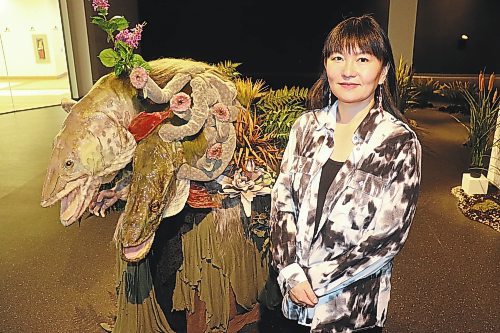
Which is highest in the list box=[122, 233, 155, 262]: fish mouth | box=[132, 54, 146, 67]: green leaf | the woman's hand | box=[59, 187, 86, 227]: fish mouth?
box=[132, 54, 146, 67]: green leaf

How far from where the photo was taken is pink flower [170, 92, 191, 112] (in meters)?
1.54

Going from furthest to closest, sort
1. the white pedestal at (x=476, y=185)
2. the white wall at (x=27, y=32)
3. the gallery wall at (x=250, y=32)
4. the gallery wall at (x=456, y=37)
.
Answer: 1. the gallery wall at (x=250, y=32)
2. the gallery wall at (x=456, y=37)
3. the white wall at (x=27, y=32)
4. the white pedestal at (x=476, y=185)

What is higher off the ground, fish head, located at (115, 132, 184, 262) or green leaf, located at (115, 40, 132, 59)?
green leaf, located at (115, 40, 132, 59)

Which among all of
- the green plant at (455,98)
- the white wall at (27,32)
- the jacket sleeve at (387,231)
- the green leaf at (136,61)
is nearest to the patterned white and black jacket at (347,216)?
the jacket sleeve at (387,231)

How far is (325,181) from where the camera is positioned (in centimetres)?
129

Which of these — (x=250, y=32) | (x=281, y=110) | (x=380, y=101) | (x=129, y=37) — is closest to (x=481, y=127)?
(x=281, y=110)

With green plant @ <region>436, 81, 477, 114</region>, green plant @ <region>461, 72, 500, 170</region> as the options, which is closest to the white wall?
green plant @ <region>436, 81, 477, 114</region>

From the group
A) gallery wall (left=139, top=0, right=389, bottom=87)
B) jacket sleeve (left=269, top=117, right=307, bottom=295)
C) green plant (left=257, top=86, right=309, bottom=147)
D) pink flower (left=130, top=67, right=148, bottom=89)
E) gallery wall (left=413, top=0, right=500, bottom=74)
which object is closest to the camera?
jacket sleeve (left=269, top=117, right=307, bottom=295)

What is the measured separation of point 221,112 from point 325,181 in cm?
53

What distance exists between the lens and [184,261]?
188 centimetres

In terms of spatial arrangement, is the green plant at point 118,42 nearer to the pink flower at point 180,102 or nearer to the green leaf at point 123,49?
the green leaf at point 123,49

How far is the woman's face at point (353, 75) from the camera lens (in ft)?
4.03

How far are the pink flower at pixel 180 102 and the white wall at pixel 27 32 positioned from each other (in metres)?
7.57

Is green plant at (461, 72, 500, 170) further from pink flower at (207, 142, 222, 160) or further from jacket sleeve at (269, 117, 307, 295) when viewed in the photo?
jacket sleeve at (269, 117, 307, 295)
